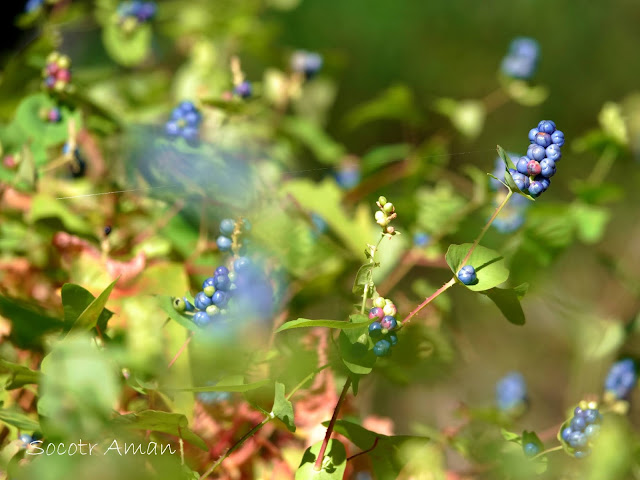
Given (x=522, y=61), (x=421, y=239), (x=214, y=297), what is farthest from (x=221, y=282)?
(x=522, y=61)

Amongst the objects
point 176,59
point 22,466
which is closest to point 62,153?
point 22,466

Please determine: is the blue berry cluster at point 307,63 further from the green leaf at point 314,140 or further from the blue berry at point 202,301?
the blue berry at point 202,301

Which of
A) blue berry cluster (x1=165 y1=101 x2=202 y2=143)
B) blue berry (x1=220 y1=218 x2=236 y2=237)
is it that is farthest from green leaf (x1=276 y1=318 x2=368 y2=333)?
blue berry cluster (x1=165 y1=101 x2=202 y2=143)

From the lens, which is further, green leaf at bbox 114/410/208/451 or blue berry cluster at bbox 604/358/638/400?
blue berry cluster at bbox 604/358/638/400

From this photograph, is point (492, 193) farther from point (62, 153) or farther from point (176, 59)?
point (176, 59)

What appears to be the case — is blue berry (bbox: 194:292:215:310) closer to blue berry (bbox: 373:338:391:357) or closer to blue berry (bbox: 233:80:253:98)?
blue berry (bbox: 373:338:391:357)

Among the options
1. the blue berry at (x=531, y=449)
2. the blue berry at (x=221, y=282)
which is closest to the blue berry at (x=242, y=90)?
the blue berry at (x=221, y=282)
